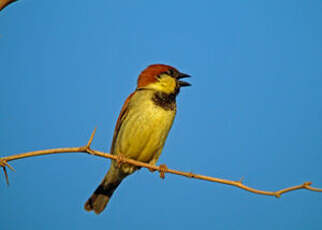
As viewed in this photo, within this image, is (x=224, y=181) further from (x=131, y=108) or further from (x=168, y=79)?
(x=168, y=79)

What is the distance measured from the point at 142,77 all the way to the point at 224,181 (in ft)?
13.1

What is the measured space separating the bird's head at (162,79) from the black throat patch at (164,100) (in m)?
0.15

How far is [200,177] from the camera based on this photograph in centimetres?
362

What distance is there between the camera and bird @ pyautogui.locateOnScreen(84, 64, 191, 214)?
6.11 meters

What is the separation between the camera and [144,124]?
19.9ft

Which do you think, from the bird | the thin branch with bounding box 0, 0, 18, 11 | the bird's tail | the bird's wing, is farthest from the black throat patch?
the thin branch with bounding box 0, 0, 18, 11

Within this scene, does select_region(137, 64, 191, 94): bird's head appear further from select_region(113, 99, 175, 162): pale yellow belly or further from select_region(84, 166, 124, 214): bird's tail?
select_region(84, 166, 124, 214): bird's tail

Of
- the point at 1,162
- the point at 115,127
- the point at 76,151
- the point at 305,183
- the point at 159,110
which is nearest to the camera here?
the point at 305,183

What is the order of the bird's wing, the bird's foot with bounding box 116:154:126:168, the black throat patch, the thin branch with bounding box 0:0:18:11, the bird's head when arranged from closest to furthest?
the thin branch with bounding box 0:0:18:11 → the bird's foot with bounding box 116:154:126:168 → the black throat patch → the bird's wing → the bird's head

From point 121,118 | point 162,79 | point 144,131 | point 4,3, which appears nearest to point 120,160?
point 144,131

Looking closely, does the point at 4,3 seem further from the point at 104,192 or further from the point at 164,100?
the point at 104,192

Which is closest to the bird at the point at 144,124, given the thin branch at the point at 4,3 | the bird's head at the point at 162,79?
the bird's head at the point at 162,79

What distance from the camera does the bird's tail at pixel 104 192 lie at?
6.84m

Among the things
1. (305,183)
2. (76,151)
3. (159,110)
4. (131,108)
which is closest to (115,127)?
(131,108)
